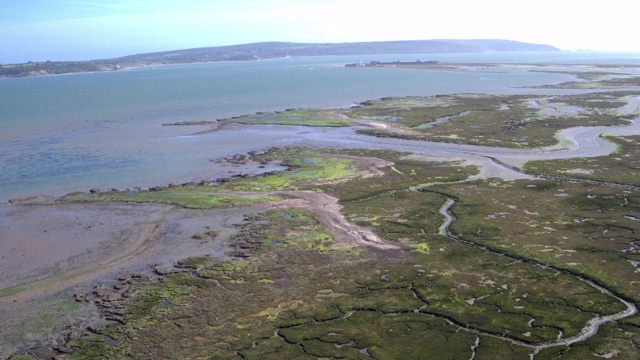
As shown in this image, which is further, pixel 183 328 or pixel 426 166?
pixel 426 166

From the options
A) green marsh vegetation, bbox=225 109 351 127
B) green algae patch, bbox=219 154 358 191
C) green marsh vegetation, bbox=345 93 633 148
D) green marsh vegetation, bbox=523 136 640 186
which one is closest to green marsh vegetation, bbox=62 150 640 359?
green algae patch, bbox=219 154 358 191

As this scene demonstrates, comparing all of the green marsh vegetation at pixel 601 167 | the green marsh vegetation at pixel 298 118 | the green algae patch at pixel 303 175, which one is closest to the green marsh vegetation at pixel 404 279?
the green algae patch at pixel 303 175

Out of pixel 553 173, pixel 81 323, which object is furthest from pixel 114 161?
pixel 553 173

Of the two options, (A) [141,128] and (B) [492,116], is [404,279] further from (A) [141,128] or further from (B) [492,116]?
(A) [141,128]

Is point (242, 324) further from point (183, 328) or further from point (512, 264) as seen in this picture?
point (512, 264)

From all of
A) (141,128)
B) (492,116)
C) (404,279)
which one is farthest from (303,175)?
(492,116)

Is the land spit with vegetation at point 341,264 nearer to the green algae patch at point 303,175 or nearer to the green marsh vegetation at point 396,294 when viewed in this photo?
the green marsh vegetation at point 396,294

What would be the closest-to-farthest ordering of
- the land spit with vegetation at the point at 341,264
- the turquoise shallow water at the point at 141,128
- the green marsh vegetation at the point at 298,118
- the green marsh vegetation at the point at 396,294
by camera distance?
the green marsh vegetation at the point at 396,294 → the land spit with vegetation at the point at 341,264 → the turquoise shallow water at the point at 141,128 → the green marsh vegetation at the point at 298,118

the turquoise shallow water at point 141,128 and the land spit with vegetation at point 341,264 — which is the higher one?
the turquoise shallow water at point 141,128
